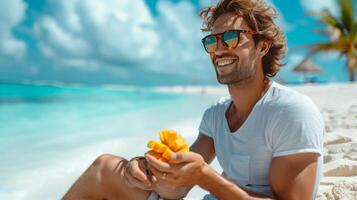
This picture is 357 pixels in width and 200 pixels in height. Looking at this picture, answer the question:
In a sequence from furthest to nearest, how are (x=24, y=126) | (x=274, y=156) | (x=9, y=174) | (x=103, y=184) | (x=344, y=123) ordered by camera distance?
(x=24, y=126) → (x=344, y=123) → (x=9, y=174) → (x=103, y=184) → (x=274, y=156)

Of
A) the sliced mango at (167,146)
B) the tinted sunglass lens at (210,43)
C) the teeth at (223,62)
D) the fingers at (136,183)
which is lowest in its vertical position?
the fingers at (136,183)

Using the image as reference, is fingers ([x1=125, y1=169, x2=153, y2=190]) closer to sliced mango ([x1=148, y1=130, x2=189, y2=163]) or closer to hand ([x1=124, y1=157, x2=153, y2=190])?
hand ([x1=124, y1=157, x2=153, y2=190])

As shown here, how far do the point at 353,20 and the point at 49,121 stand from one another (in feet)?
55.3

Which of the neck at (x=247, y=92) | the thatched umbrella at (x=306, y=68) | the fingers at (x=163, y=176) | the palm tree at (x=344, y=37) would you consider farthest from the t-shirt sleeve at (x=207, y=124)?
the thatched umbrella at (x=306, y=68)

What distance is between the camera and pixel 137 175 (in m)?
1.68

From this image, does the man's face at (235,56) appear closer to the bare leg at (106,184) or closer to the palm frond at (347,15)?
the bare leg at (106,184)

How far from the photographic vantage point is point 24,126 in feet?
30.3

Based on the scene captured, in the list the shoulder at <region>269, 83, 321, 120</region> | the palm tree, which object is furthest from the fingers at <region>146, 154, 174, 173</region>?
the palm tree

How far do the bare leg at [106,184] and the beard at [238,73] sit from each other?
55cm

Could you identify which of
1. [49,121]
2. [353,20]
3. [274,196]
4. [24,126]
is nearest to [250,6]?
[274,196]

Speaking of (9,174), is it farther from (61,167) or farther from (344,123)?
(344,123)

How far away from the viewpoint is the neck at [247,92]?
1.92 metres

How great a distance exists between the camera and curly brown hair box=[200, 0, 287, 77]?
6.41 ft

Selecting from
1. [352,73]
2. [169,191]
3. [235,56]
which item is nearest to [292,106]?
[235,56]
